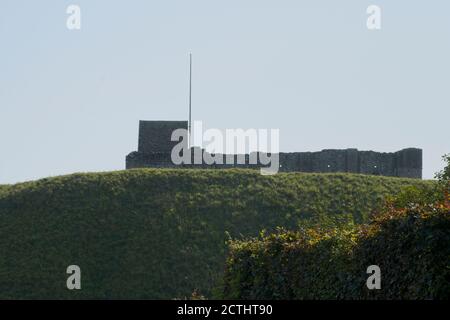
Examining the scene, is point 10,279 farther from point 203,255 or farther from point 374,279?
point 374,279

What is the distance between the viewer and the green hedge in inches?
495

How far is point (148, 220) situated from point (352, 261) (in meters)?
32.5

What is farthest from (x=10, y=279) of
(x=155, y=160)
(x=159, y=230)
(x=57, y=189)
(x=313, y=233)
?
(x=313, y=233)

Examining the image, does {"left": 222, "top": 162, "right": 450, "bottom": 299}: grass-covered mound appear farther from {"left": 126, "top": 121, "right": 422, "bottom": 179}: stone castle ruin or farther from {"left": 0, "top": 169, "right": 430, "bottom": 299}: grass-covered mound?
{"left": 126, "top": 121, "right": 422, "bottom": 179}: stone castle ruin

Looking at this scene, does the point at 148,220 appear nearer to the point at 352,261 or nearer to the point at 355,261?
the point at 352,261

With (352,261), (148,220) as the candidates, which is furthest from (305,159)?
(352,261)

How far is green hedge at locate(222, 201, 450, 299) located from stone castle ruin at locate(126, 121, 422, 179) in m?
40.8

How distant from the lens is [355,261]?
48.2 ft

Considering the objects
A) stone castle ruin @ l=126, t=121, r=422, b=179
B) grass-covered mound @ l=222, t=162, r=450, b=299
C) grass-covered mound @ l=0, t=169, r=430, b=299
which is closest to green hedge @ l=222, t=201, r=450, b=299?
grass-covered mound @ l=222, t=162, r=450, b=299

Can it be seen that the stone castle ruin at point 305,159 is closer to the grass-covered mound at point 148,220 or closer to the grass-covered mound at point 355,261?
the grass-covered mound at point 148,220

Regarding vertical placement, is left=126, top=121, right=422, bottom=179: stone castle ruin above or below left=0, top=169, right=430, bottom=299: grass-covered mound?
above

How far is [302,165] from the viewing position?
199ft

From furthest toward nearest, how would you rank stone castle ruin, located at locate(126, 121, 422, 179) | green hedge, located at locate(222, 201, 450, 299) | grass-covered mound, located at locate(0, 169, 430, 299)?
stone castle ruin, located at locate(126, 121, 422, 179) < grass-covered mound, located at locate(0, 169, 430, 299) < green hedge, located at locate(222, 201, 450, 299)

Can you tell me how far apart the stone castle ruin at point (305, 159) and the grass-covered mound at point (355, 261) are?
4074 centimetres
